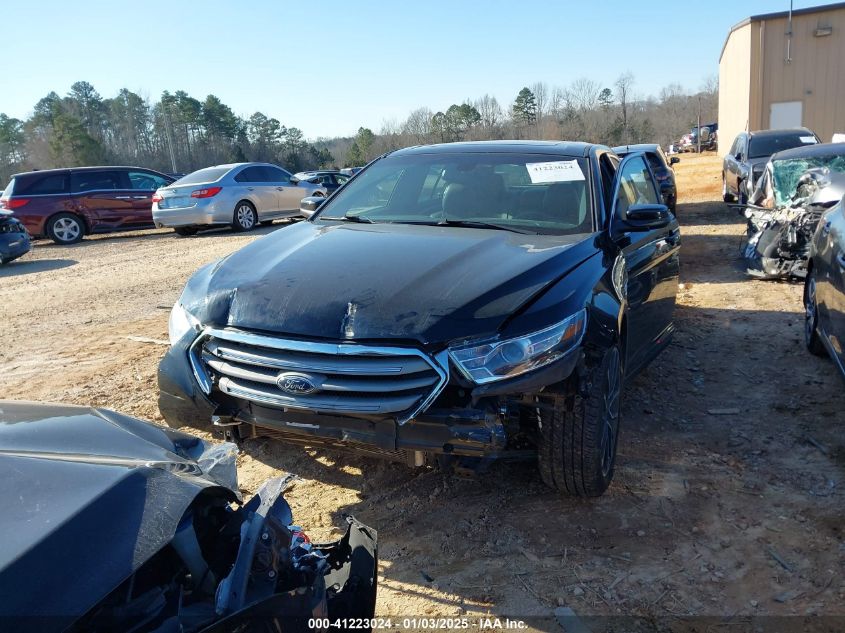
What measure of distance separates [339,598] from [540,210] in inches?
106

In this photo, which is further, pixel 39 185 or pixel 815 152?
pixel 39 185

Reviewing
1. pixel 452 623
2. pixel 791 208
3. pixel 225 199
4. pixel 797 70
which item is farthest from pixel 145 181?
pixel 797 70

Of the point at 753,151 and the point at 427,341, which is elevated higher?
the point at 753,151

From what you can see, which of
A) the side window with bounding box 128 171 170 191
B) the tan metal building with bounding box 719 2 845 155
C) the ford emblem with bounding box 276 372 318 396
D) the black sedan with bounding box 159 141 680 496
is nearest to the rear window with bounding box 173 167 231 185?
the side window with bounding box 128 171 170 191

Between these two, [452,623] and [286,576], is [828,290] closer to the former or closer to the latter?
→ [452,623]

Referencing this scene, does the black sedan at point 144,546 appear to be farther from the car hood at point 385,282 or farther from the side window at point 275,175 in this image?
the side window at point 275,175

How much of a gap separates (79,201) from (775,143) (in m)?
14.9

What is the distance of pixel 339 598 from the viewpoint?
6.03 ft

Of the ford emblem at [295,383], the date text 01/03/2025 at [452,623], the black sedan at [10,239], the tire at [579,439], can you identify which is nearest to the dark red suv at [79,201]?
the black sedan at [10,239]

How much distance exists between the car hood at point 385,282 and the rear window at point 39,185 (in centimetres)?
1336

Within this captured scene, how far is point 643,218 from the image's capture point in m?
3.96

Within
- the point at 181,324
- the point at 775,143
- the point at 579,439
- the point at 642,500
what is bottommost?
the point at 642,500

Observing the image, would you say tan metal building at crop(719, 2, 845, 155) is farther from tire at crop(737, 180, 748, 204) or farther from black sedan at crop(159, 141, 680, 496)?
black sedan at crop(159, 141, 680, 496)

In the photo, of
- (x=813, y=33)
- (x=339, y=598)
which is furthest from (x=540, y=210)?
(x=813, y=33)
